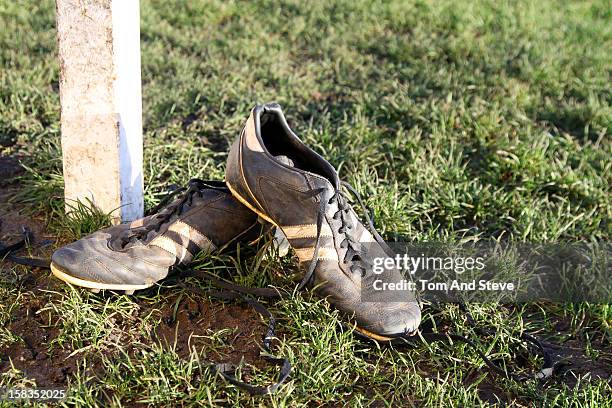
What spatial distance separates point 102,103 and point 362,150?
1646 mm

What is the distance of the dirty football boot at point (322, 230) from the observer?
3.19 m

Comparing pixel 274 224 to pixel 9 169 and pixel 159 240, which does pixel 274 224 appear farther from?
pixel 9 169

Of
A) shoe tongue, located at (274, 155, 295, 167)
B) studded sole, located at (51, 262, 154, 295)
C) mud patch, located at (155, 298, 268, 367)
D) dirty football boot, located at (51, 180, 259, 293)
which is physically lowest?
mud patch, located at (155, 298, 268, 367)

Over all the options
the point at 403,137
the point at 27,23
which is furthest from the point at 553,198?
the point at 27,23

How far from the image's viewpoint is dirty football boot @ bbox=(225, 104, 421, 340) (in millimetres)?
3188

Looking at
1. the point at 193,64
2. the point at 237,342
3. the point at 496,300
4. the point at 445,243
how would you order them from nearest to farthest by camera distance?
the point at 237,342
the point at 496,300
the point at 445,243
the point at 193,64

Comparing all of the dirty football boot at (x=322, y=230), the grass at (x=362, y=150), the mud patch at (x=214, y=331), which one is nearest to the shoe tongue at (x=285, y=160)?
the dirty football boot at (x=322, y=230)

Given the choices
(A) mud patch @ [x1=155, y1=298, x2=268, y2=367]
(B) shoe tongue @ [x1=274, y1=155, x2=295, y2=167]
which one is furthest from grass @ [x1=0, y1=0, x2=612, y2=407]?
(B) shoe tongue @ [x1=274, y1=155, x2=295, y2=167]

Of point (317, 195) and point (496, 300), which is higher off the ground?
point (317, 195)

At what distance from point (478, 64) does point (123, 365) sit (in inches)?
146

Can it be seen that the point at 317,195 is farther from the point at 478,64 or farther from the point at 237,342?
the point at 478,64

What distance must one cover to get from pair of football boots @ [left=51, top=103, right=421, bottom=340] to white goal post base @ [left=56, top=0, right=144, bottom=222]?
0.26 m

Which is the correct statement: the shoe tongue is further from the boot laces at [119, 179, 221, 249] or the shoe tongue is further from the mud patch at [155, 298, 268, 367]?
the mud patch at [155, 298, 268, 367]

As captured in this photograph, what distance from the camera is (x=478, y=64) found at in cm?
568
